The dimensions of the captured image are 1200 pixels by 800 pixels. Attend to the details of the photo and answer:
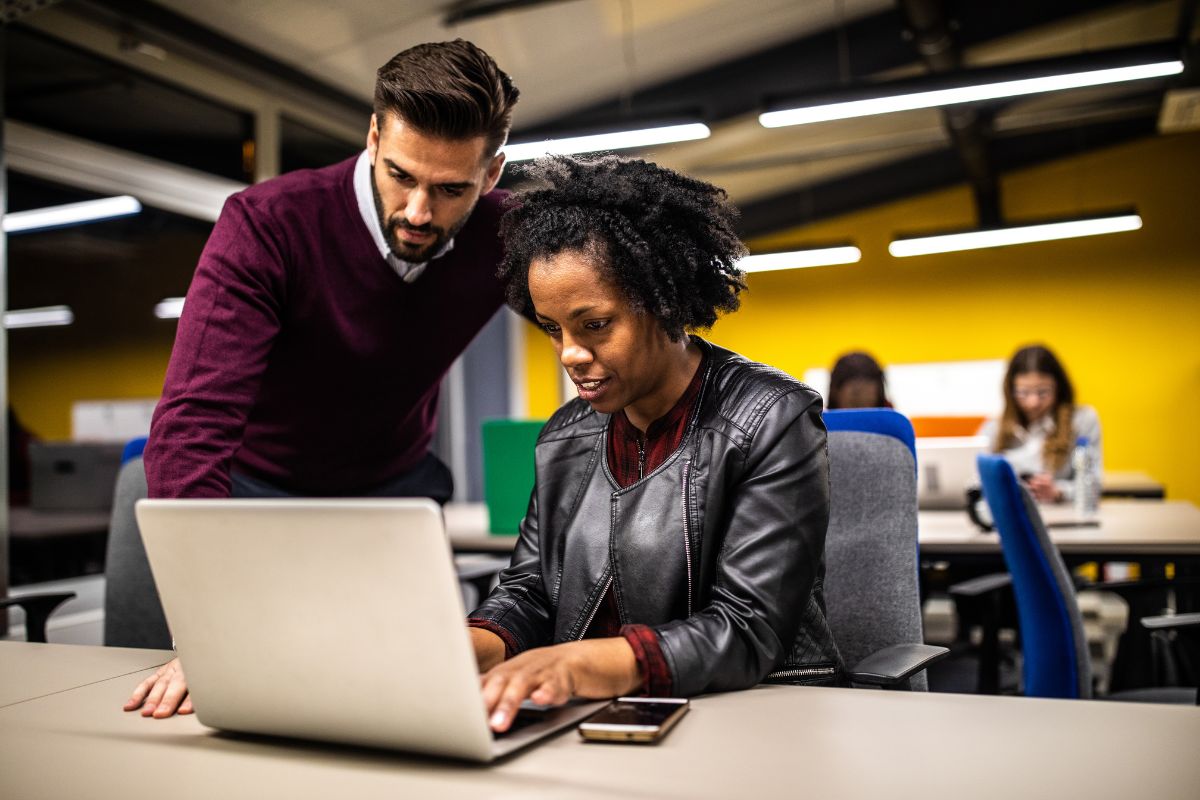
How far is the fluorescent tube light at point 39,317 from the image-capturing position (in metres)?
3.61

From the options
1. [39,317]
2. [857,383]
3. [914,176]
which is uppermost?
[914,176]

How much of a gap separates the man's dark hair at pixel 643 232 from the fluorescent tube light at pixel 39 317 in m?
2.90

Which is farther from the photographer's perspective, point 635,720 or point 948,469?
point 948,469

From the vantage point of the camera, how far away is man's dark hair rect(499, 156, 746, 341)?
1340 mm

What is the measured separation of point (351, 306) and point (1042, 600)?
148 cm

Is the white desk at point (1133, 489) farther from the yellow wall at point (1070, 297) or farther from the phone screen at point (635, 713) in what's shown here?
the phone screen at point (635, 713)

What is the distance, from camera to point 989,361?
8328 mm

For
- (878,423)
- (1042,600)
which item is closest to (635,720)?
(878,423)

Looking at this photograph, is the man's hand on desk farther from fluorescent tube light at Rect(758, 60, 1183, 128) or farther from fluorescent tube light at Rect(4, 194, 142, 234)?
fluorescent tube light at Rect(758, 60, 1183, 128)

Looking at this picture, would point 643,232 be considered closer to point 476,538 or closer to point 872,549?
point 872,549

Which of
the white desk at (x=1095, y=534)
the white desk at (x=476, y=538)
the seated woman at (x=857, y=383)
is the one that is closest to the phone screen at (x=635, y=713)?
the white desk at (x=1095, y=534)

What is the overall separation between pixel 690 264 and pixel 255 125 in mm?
4032

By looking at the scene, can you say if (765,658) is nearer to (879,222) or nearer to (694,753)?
(694,753)

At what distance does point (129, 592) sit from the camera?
2094 mm
